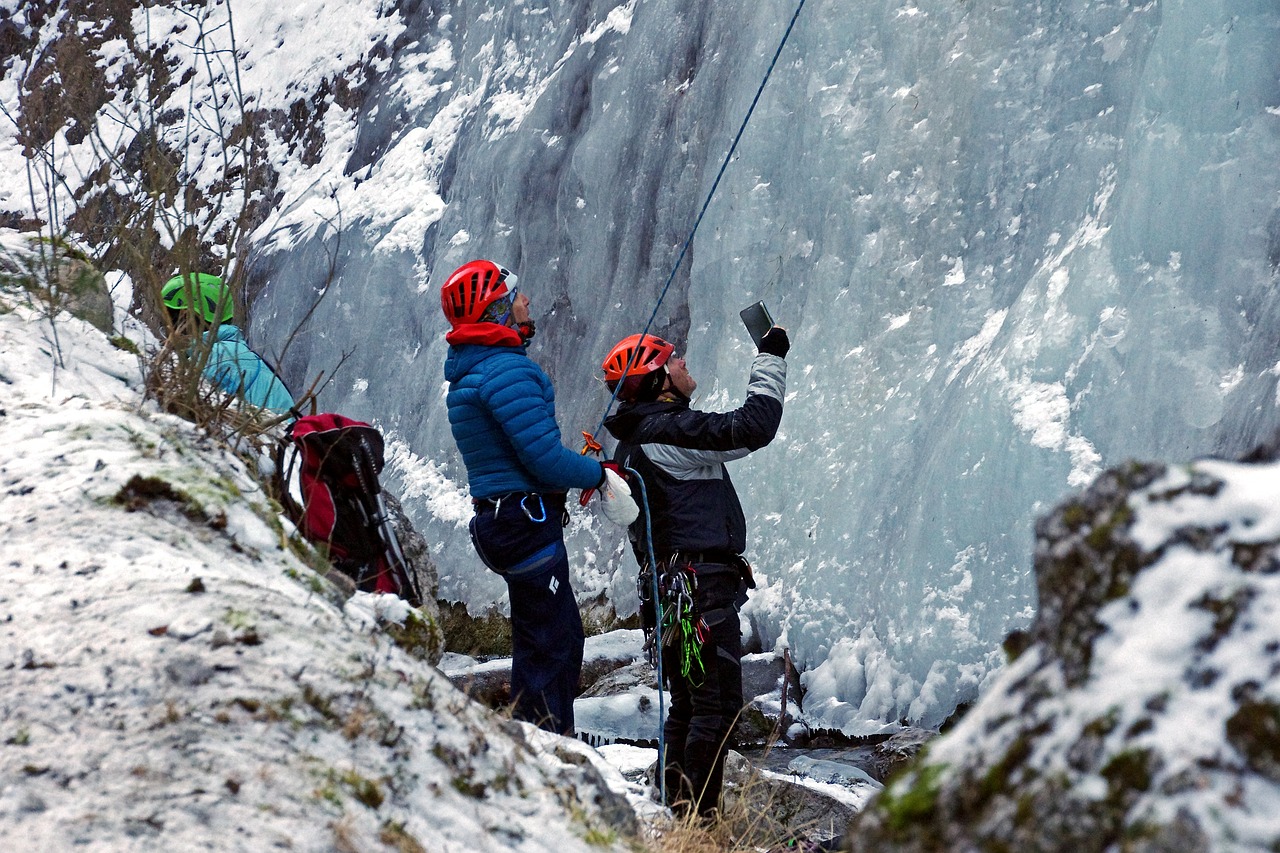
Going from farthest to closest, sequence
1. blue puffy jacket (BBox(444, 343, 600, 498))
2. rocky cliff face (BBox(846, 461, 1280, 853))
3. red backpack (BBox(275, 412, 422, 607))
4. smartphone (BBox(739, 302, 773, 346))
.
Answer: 1. smartphone (BBox(739, 302, 773, 346))
2. blue puffy jacket (BBox(444, 343, 600, 498))
3. red backpack (BBox(275, 412, 422, 607))
4. rocky cliff face (BBox(846, 461, 1280, 853))

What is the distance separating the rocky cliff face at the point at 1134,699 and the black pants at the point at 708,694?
273cm

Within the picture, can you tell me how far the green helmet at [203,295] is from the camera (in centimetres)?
331

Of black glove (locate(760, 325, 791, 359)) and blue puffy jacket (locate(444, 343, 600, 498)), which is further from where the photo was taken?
black glove (locate(760, 325, 791, 359))

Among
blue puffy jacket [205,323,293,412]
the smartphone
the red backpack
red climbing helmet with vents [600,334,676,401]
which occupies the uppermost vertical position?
the smartphone

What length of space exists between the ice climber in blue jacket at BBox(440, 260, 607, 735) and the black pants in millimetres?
386

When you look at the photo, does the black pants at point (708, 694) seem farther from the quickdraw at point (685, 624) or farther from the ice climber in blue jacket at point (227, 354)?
the ice climber in blue jacket at point (227, 354)

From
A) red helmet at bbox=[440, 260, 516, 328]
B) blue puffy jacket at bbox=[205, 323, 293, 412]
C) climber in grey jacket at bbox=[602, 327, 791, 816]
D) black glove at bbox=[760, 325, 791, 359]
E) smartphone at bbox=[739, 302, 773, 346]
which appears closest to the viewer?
blue puffy jacket at bbox=[205, 323, 293, 412]

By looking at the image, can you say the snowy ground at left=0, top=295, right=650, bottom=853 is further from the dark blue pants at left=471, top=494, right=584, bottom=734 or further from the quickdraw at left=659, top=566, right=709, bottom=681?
the quickdraw at left=659, top=566, right=709, bottom=681

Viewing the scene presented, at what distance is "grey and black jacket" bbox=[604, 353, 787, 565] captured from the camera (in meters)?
4.14

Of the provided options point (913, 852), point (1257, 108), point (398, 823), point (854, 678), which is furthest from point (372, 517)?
point (1257, 108)

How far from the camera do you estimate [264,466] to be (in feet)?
11.4

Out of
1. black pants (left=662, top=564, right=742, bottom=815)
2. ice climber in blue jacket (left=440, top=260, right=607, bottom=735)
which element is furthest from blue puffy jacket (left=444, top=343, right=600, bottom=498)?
black pants (left=662, top=564, right=742, bottom=815)

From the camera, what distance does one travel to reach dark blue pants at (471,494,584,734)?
3969 mm

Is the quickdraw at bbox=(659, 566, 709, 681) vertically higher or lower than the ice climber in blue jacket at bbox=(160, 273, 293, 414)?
lower
